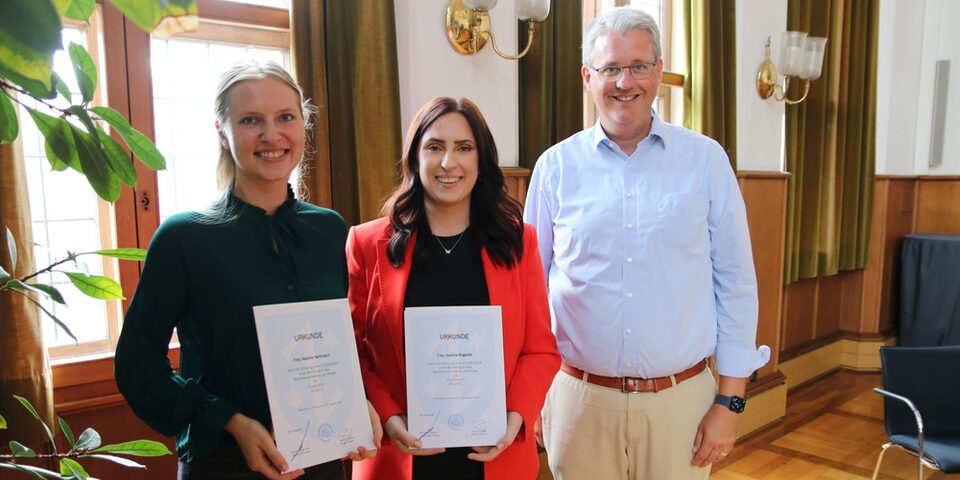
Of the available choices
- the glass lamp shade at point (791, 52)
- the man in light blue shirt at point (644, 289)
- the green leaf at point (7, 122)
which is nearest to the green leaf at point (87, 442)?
the green leaf at point (7, 122)

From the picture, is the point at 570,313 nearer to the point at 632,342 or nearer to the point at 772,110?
the point at 632,342

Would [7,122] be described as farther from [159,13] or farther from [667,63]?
[667,63]

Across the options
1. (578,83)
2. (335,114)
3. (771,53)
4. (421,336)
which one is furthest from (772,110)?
(421,336)

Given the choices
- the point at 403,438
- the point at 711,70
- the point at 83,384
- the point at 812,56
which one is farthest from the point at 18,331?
the point at 812,56

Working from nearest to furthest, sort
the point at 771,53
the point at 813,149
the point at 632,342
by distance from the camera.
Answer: the point at 632,342 < the point at 771,53 < the point at 813,149

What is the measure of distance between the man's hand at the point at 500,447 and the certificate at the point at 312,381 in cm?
26

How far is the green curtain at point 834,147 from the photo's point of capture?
4.61 meters

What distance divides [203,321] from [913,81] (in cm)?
632

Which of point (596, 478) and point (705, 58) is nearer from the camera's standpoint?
point (596, 478)

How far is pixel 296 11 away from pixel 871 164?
16.0 ft

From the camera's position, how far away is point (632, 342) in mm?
1652

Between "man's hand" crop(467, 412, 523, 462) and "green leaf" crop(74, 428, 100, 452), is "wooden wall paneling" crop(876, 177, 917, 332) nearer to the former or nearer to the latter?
"man's hand" crop(467, 412, 523, 462)

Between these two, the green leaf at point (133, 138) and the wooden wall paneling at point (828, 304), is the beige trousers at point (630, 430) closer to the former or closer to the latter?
the green leaf at point (133, 138)

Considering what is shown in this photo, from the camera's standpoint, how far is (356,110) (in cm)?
222
